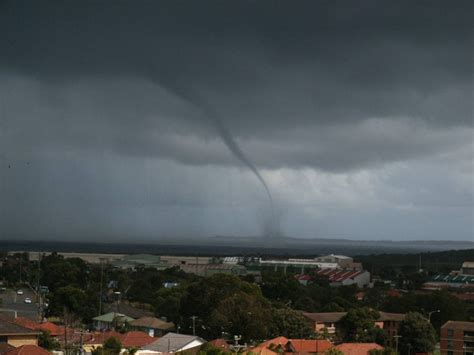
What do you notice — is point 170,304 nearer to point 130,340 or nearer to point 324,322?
point 324,322

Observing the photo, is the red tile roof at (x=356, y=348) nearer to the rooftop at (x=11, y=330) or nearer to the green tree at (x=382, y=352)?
the green tree at (x=382, y=352)

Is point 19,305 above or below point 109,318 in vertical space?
below

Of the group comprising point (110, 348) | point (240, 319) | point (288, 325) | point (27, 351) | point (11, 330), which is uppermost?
point (11, 330)

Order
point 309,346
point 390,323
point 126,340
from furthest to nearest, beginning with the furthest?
1. point 390,323
2. point 126,340
3. point 309,346

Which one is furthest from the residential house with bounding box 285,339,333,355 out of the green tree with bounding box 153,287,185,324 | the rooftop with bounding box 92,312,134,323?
the rooftop with bounding box 92,312,134,323

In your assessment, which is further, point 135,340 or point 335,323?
point 335,323

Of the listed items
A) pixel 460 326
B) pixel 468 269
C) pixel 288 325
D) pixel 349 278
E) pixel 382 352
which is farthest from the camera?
pixel 468 269

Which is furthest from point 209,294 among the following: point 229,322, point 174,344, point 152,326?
point 174,344
